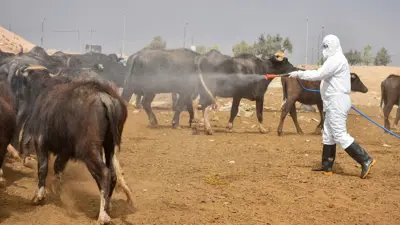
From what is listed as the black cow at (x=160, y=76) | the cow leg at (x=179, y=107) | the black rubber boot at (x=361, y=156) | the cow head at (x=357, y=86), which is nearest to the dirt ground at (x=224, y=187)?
the black rubber boot at (x=361, y=156)

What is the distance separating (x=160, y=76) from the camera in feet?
50.5

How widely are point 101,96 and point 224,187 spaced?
2.54m

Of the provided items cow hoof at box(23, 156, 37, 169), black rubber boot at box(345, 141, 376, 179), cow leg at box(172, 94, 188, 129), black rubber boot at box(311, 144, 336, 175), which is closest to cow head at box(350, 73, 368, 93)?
cow leg at box(172, 94, 188, 129)

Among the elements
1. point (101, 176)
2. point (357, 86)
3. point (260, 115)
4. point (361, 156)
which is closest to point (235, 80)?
point (260, 115)

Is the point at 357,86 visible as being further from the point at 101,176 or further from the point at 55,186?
the point at 101,176

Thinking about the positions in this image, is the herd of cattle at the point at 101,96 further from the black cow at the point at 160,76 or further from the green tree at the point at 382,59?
the green tree at the point at 382,59

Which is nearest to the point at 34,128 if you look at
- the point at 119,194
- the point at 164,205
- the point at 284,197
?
the point at 119,194

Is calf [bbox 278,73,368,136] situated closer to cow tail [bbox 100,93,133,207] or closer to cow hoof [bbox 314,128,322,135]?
cow hoof [bbox 314,128,322,135]

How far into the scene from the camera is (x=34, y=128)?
263 inches

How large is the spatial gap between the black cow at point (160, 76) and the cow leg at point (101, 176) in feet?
30.6

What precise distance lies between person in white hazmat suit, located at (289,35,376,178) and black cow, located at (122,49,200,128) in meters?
6.49

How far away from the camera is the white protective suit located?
29.3ft

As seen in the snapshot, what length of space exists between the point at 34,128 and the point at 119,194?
54.6 inches

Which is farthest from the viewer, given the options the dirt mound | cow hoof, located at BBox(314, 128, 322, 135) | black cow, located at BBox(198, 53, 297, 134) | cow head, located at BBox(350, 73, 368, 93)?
the dirt mound
